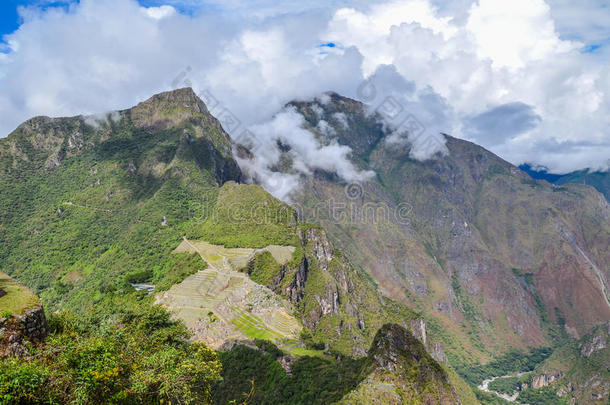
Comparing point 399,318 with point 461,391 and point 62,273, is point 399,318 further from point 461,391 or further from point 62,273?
point 62,273

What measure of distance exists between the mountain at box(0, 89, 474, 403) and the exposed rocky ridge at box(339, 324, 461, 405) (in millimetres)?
1190

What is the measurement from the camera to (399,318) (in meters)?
179

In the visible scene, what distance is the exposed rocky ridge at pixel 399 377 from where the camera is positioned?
63094 mm

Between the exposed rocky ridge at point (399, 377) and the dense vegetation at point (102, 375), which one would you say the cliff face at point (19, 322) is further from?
the exposed rocky ridge at point (399, 377)

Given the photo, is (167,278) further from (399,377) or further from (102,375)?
(102,375)

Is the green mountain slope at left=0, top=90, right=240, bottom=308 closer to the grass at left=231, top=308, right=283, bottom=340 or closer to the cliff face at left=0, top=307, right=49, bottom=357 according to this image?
the grass at left=231, top=308, right=283, bottom=340

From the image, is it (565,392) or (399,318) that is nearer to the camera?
(399,318)

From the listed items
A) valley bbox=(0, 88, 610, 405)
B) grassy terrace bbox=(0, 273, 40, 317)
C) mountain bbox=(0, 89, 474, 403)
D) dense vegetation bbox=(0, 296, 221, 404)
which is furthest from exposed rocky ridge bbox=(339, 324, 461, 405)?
grassy terrace bbox=(0, 273, 40, 317)

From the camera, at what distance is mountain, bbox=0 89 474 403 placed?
24109 mm

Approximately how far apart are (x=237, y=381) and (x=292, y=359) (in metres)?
14.5

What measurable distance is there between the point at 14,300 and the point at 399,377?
61.3m

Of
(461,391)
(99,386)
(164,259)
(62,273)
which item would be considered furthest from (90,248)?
(461,391)

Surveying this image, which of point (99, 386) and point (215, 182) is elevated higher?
point (215, 182)

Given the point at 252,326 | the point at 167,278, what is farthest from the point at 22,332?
the point at 167,278
